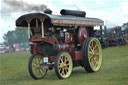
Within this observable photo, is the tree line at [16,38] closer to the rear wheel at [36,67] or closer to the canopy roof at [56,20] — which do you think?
the canopy roof at [56,20]

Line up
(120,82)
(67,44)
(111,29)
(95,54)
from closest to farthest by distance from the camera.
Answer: (120,82), (67,44), (95,54), (111,29)

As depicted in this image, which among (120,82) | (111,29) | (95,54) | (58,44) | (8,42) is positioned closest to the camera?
(120,82)

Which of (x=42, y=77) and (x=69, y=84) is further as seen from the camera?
(x=42, y=77)

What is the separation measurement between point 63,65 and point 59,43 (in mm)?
1049

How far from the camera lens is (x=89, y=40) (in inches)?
412

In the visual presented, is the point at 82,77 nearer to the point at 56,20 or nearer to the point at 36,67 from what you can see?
the point at 36,67

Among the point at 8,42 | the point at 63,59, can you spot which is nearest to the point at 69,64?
the point at 63,59

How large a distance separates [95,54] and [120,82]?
3.59 metres

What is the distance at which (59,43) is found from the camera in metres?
9.84

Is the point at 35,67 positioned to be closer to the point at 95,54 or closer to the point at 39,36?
the point at 39,36

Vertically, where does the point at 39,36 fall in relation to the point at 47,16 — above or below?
below

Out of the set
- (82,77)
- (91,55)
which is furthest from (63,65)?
(91,55)

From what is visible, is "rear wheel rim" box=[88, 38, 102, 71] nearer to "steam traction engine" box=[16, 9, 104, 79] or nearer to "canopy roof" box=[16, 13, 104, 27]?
"steam traction engine" box=[16, 9, 104, 79]

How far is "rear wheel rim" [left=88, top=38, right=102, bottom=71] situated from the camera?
1066 centimetres
